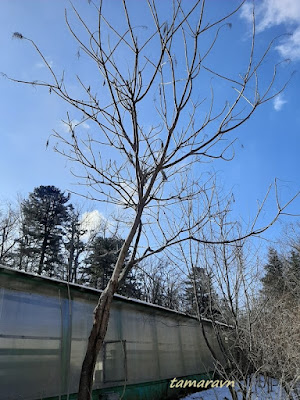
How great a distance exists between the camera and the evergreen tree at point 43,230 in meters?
20.4

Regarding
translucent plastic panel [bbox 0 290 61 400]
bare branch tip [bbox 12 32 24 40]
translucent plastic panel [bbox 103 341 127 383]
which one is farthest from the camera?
translucent plastic panel [bbox 103 341 127 383]

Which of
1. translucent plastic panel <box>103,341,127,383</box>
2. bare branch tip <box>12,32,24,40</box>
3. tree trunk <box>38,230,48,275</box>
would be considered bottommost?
translucent plastic panel <box>103,341,127,383</box>

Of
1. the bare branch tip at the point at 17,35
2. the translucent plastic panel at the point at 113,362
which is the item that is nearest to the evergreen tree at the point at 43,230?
the translucent plastic panel at the point at 113,362

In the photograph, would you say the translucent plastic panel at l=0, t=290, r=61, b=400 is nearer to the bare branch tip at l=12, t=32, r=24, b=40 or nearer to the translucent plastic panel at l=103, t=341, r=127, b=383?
the translucent plastic panel at l=103, t=341, r=127, b=383

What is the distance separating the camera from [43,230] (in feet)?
71.6

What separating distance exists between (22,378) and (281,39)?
604cm

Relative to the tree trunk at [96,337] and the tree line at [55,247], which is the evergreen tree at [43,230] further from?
the tree trunk at [96,337]

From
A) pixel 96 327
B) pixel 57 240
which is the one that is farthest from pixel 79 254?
pixel 96 327

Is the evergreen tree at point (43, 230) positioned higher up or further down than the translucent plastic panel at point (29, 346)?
higher up

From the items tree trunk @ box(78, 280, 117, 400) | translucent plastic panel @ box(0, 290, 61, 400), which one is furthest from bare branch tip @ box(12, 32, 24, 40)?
translucent plastic panel @ box(0, 290, 61, 400)

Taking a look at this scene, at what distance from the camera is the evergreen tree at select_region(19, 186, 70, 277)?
20438 millimetres

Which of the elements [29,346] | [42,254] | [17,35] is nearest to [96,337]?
[17,35]

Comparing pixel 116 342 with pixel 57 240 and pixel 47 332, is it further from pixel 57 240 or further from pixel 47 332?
pixel 57 240

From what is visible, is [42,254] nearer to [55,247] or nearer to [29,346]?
[55,247]
